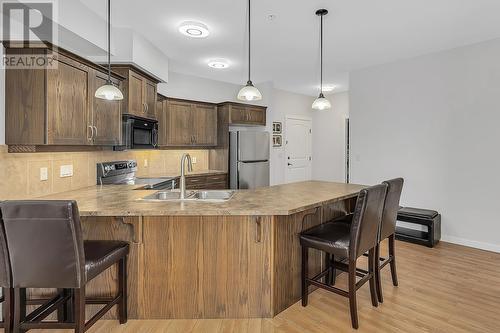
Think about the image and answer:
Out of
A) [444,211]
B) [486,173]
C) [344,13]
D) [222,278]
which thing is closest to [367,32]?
[344,13]

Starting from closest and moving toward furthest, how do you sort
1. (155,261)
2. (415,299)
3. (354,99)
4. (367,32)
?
(155,261) → (415,299) → (367,32) → (354,99)

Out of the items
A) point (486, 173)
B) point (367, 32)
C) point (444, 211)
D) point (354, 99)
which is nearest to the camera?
point (367, 32)

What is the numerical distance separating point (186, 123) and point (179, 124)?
0.14 metres

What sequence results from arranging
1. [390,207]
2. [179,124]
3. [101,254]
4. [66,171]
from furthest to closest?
[179,124], [66,171], [390,207], [101,254]

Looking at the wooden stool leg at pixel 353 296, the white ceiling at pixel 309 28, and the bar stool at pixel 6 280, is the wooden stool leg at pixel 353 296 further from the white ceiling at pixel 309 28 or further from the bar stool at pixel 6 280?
the white ceiling at pixel 309 28

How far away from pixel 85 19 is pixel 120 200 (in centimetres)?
195

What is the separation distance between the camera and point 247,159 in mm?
5227

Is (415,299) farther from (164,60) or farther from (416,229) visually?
(164,60)

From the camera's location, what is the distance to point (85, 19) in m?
2.81

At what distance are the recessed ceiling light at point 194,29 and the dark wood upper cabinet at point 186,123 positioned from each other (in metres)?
1.37

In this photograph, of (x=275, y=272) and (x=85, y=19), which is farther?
(x=85, y=19)

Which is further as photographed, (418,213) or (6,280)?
(418,213)

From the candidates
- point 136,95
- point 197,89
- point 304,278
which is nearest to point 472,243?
point 304,278

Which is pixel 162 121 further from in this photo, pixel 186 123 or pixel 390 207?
pixel 390 207
